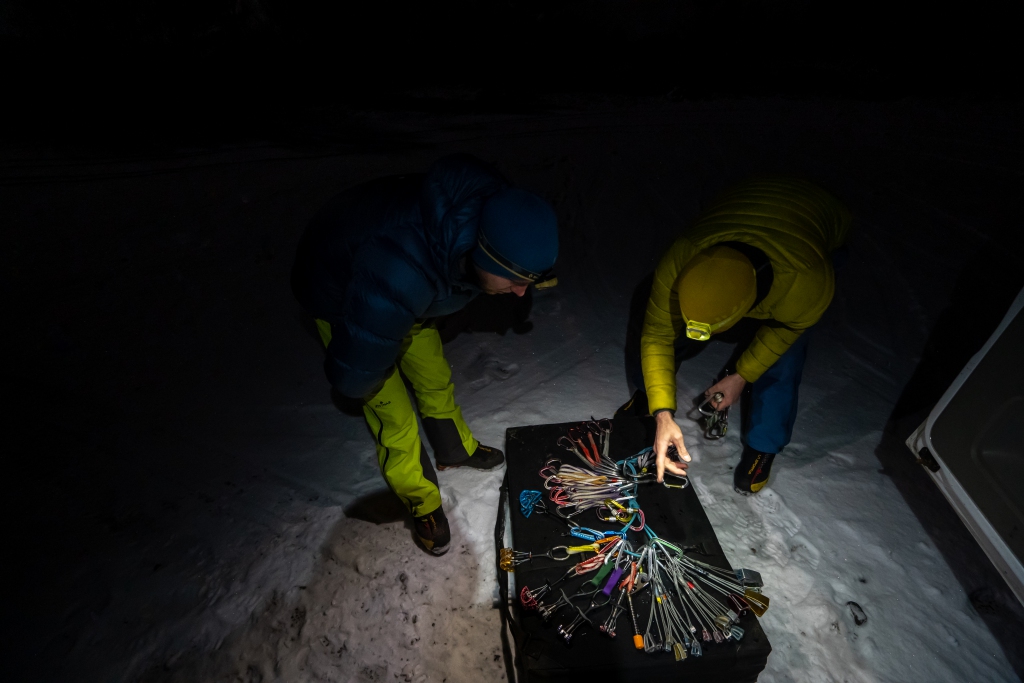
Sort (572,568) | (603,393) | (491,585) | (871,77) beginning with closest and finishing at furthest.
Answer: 1. (572,568)
2. (491,585)
3. (603,393)
4. (871,77)

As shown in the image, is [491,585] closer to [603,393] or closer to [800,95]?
[603,393]

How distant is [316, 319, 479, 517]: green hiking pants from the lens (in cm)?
199

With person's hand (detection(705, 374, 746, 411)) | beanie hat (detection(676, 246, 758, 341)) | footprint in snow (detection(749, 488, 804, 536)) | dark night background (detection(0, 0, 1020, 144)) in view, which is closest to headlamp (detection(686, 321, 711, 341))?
beanie hat (detection(676, 246, 758, 341))

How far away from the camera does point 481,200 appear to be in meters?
1.44

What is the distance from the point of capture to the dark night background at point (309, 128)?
2.50 m

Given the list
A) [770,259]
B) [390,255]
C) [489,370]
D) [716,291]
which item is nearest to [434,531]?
[489,370]

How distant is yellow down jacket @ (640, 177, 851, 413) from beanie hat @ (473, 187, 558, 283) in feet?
2.60

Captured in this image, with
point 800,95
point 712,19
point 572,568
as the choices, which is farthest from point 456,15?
point 572,568

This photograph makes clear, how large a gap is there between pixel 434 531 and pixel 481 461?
51cm

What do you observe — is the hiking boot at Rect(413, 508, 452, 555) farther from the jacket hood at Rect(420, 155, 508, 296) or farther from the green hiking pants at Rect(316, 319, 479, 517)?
the jacket hood at Rect(420, 155, 508, 296)

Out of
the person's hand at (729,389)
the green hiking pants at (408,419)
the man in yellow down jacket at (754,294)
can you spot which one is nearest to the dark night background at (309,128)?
the man in yellow down jacket at (754,294)

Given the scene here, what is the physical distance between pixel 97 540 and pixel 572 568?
2.33 metres

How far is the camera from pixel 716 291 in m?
1.62

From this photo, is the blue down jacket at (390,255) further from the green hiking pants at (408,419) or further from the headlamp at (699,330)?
the headlamp at (699,330)
